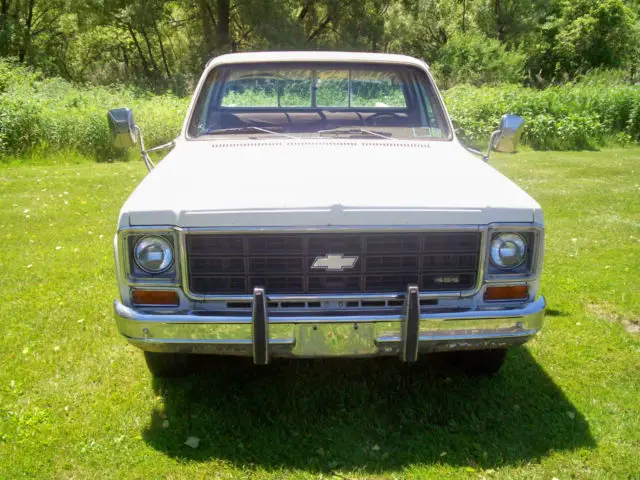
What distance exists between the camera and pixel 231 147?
3.58 metres

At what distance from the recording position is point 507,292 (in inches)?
111

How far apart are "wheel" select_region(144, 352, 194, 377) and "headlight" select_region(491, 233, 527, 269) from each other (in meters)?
1.72

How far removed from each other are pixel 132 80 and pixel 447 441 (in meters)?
27.8

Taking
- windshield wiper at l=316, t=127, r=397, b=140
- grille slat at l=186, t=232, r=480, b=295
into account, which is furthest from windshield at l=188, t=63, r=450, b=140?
grille slat at l=186, t=232, r=480, b=295

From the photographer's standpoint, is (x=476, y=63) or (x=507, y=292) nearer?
(x=507, y=292)

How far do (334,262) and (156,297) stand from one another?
0.82 meters

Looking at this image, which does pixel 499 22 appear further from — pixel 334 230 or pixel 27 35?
pixel 334 230

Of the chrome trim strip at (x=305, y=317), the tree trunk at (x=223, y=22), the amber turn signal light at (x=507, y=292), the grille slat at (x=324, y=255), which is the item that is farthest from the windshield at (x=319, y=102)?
the tree trunk at (x=223, y=22)

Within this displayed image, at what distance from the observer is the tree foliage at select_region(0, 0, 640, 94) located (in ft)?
89.6

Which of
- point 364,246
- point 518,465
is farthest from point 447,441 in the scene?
point 364,246

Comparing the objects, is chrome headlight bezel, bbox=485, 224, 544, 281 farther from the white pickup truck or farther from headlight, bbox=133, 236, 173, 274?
headlight, bbox=133, 236, 173, 274

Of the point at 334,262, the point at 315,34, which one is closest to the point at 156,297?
the point at 334,262

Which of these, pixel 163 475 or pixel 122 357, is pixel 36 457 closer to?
pixel 163 475

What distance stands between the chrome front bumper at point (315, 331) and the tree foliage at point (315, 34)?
24.6 metres
